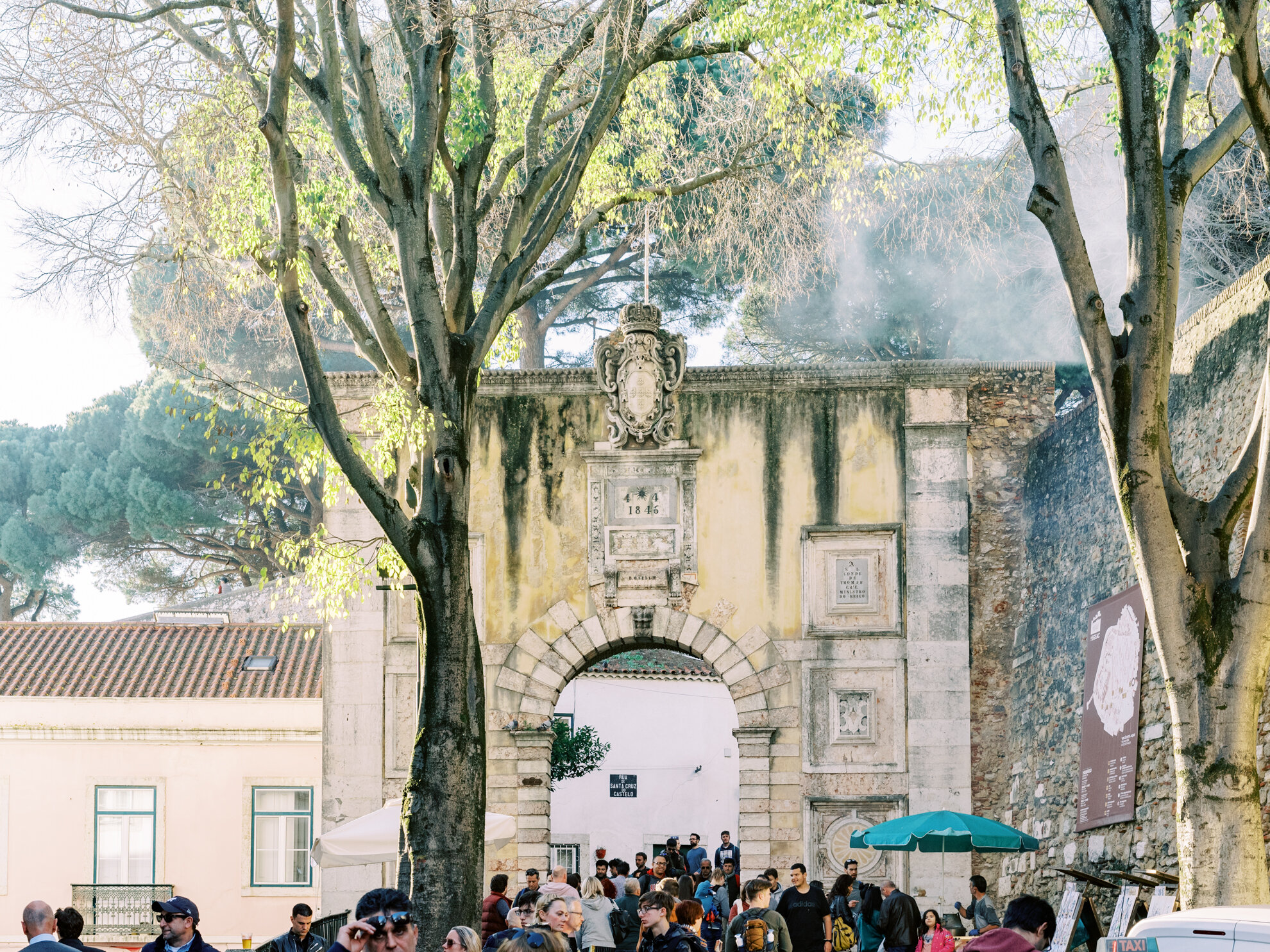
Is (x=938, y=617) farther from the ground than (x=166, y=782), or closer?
farther from the ground

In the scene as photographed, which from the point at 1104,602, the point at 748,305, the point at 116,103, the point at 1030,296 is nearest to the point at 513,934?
the point at 116,103

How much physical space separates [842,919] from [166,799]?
40.4 ft

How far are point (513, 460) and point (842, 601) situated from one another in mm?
4129

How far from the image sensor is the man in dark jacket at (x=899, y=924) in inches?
504

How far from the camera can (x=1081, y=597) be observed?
16094mm

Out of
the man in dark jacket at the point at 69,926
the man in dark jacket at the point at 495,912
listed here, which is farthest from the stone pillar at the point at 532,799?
the man in dark jacket at the point at 69,926

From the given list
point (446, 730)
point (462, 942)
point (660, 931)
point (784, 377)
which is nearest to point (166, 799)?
point (784, 377)

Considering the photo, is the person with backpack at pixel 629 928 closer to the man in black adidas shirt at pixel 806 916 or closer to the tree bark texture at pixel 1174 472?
the man in black adidas shirt at pixel 806 916

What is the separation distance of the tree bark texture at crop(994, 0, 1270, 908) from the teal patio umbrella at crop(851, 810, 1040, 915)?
6.03 meters

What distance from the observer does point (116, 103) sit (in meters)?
11.5

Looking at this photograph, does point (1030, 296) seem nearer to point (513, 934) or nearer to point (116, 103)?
point (116, 103)

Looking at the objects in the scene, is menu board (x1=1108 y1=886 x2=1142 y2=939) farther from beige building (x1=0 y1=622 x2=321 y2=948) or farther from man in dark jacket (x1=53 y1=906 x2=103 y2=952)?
beige building (x1=0 y1=622 x2=321 y2=948)

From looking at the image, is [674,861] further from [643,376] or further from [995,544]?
[643,376]

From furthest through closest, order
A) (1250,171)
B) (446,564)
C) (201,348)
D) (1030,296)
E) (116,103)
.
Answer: (201,348) → (1030,296) → (1250,171) → (116,103) → (446,564)
